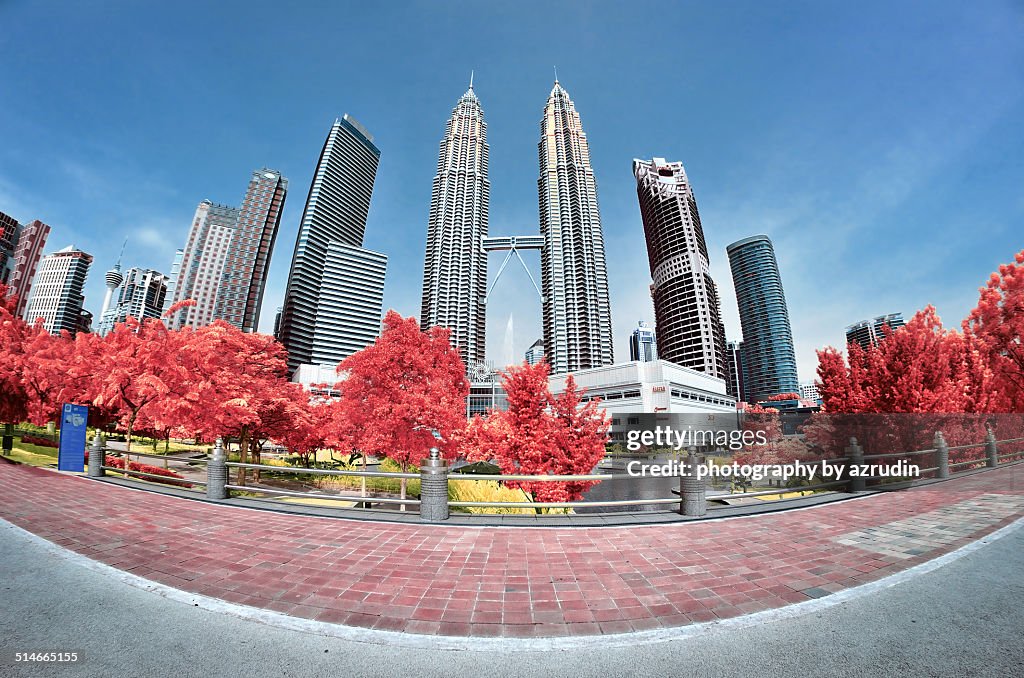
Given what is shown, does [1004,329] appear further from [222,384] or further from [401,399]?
[222,384]

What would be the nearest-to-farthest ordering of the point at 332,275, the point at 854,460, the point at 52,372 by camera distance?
the point at 854,460 < the point at 52,372 < the point at 332,275

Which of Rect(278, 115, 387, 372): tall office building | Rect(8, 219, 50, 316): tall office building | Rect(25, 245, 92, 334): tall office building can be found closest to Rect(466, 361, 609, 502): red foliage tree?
Rect(278, 115, 387, 372): tall office building

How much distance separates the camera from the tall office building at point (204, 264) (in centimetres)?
16725

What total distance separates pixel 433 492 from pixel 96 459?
41.8 feet

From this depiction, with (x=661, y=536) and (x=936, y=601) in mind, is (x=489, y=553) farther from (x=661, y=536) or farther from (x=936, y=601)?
(x=936, y=601)

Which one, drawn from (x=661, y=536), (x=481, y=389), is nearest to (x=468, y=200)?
(x=481, y=389)

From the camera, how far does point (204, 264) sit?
170000mm

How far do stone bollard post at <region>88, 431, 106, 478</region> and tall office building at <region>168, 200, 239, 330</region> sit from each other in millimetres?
193569

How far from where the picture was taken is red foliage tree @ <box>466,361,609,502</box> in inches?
534

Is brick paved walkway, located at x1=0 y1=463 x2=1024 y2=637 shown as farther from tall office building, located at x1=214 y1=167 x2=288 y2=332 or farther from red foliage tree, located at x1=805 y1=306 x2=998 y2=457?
tall office building, located at x1=214 y1=167 x2=288 y2=332

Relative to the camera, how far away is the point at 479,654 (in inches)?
129

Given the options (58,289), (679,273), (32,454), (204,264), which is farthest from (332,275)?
(32,454)

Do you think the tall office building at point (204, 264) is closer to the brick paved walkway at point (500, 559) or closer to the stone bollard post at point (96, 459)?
the stone bollard post at point (96, 459)

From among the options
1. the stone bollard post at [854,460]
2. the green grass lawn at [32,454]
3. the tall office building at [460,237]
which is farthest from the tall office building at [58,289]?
the stone bollard post at [854,460]
